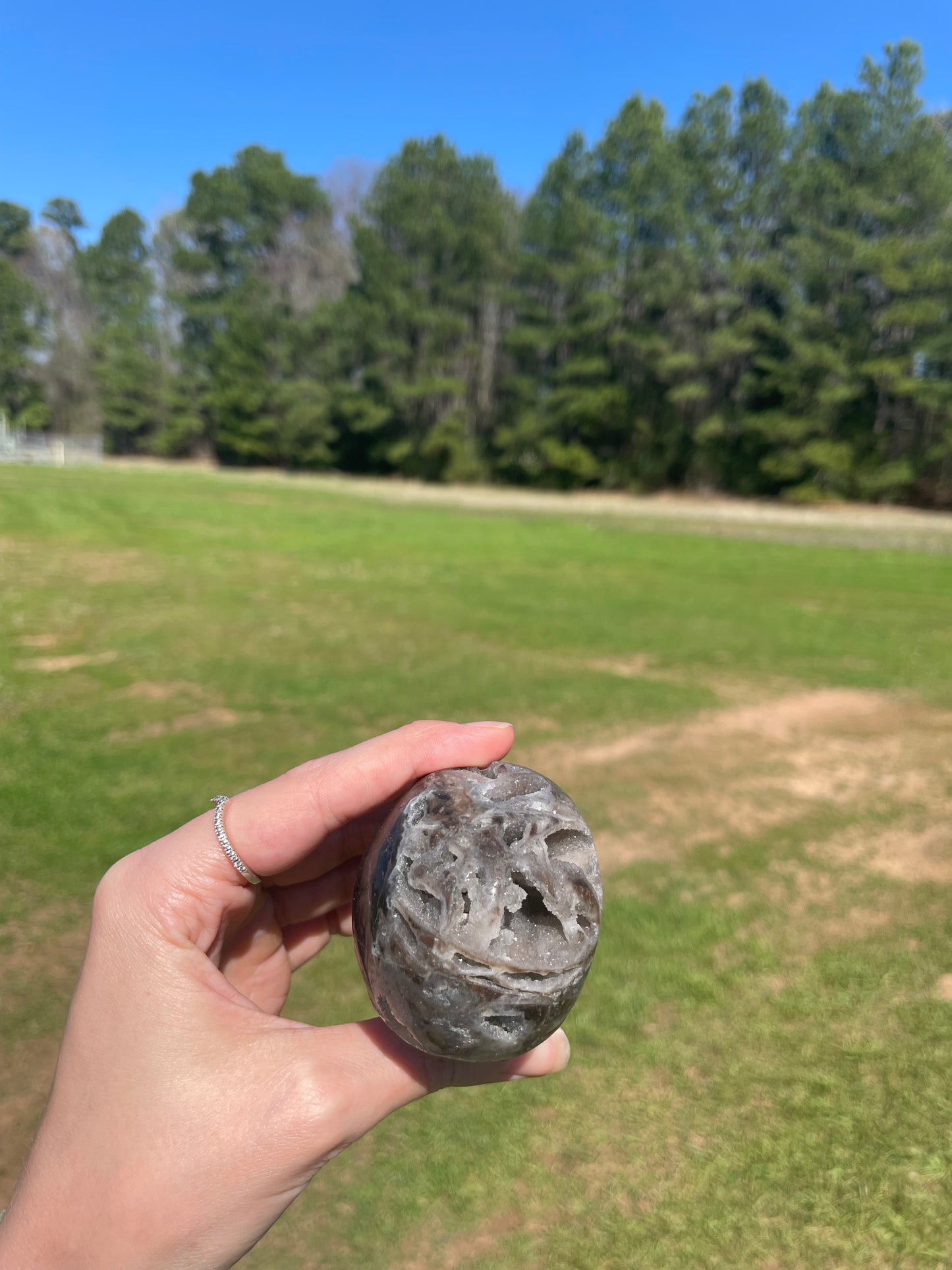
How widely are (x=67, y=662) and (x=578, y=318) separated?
38050 millimetres

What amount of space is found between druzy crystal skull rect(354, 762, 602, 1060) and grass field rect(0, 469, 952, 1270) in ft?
4.67

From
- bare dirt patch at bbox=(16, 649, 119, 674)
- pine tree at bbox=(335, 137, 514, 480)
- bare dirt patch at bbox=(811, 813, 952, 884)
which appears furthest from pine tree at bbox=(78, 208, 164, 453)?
bare dirt patch at bbox=(811, 813, 952, 884)

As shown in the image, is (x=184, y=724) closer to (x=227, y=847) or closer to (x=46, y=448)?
(x=227, y=847)

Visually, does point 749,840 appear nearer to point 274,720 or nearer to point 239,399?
point 274,720

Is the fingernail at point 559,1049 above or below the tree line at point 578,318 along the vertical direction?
below

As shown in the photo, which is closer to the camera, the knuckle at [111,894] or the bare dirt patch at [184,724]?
the knuckle at [111,894]

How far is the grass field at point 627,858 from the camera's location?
288 cm

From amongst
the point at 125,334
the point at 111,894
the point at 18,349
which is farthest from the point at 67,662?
the point at 18,349

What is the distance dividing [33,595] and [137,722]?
6365mm

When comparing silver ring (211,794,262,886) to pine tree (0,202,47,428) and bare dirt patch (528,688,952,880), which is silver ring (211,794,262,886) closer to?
bare dirt patch (528,688,952,880)

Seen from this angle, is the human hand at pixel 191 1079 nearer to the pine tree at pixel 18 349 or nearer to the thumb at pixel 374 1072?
the thumb at pixel 374 1072

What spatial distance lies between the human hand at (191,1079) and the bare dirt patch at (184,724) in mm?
5300

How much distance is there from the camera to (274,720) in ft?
24.2

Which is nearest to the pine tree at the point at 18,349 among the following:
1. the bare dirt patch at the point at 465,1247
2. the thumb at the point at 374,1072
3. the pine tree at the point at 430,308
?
the pine tree at the point at 430,308
